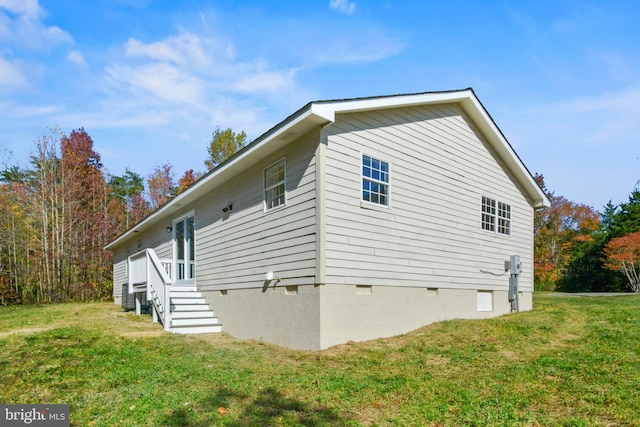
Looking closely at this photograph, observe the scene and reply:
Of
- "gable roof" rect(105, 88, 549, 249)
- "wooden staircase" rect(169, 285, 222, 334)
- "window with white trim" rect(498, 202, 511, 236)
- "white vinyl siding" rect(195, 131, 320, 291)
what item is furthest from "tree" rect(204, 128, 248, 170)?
"window with white trim" rect(498, 202, 511, 236)

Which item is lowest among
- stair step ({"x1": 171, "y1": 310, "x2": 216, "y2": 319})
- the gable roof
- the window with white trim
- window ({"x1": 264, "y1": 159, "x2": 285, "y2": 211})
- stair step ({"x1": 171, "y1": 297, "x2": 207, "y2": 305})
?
stair step ({"x1": 171, "y1": 310, "x2": 216, "y2": 319})

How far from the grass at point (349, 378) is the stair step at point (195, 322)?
4.02 ft

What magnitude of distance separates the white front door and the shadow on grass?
321 inches

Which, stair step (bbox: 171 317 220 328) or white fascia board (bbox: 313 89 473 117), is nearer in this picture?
white fascia board (bbox: 313 89 473 117)

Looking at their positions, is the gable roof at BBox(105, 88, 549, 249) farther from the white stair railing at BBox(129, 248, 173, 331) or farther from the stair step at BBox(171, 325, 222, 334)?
the stair step at BBox(171, 325, 222, 334)

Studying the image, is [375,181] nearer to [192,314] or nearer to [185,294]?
[192,314]

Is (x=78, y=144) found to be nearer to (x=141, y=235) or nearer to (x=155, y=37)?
(x=141, y=235)

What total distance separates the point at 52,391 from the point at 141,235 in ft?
44.2

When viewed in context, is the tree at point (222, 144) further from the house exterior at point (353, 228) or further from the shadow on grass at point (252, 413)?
the shadow on grass at point (252, 413)

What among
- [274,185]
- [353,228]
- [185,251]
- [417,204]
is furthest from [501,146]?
[185,251]

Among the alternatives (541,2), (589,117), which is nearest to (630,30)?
(541,2)

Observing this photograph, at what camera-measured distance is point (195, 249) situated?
468 inches

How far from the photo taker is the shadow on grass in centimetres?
384

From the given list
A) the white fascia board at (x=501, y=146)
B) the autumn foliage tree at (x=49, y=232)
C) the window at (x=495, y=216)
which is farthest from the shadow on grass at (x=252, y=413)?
the autumn foliage tree at (x=49, y=232)
